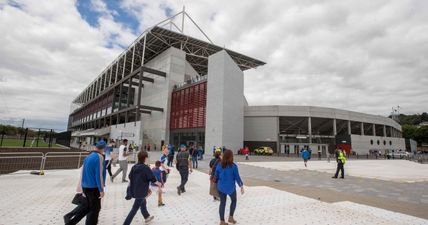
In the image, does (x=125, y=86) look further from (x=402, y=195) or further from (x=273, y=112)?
(x=402, y=195)

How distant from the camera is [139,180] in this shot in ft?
14.3

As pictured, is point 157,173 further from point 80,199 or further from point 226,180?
point 226,180

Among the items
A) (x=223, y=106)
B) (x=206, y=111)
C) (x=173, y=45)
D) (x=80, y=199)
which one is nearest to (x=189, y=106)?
(x=206, y=111)

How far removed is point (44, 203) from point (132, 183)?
11.4 feet

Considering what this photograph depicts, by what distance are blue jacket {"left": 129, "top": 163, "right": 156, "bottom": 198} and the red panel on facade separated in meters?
34.7

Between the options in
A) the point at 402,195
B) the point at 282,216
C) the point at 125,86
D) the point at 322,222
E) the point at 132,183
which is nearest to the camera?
the point at 132,183

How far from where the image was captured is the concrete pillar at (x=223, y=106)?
116 ft

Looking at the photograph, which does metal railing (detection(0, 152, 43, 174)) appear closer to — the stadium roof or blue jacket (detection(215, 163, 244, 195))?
blue jacket (detection(215, 163, 244, 195))

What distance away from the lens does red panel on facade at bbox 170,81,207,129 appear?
40344mm

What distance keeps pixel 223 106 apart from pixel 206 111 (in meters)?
4.08

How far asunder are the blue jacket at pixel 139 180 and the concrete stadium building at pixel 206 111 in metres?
30.2

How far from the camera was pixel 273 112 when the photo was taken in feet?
154

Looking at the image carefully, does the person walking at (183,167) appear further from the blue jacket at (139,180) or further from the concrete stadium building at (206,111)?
the concrete stadium building at (206,111)

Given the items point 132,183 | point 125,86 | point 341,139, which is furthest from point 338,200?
point 125,86
